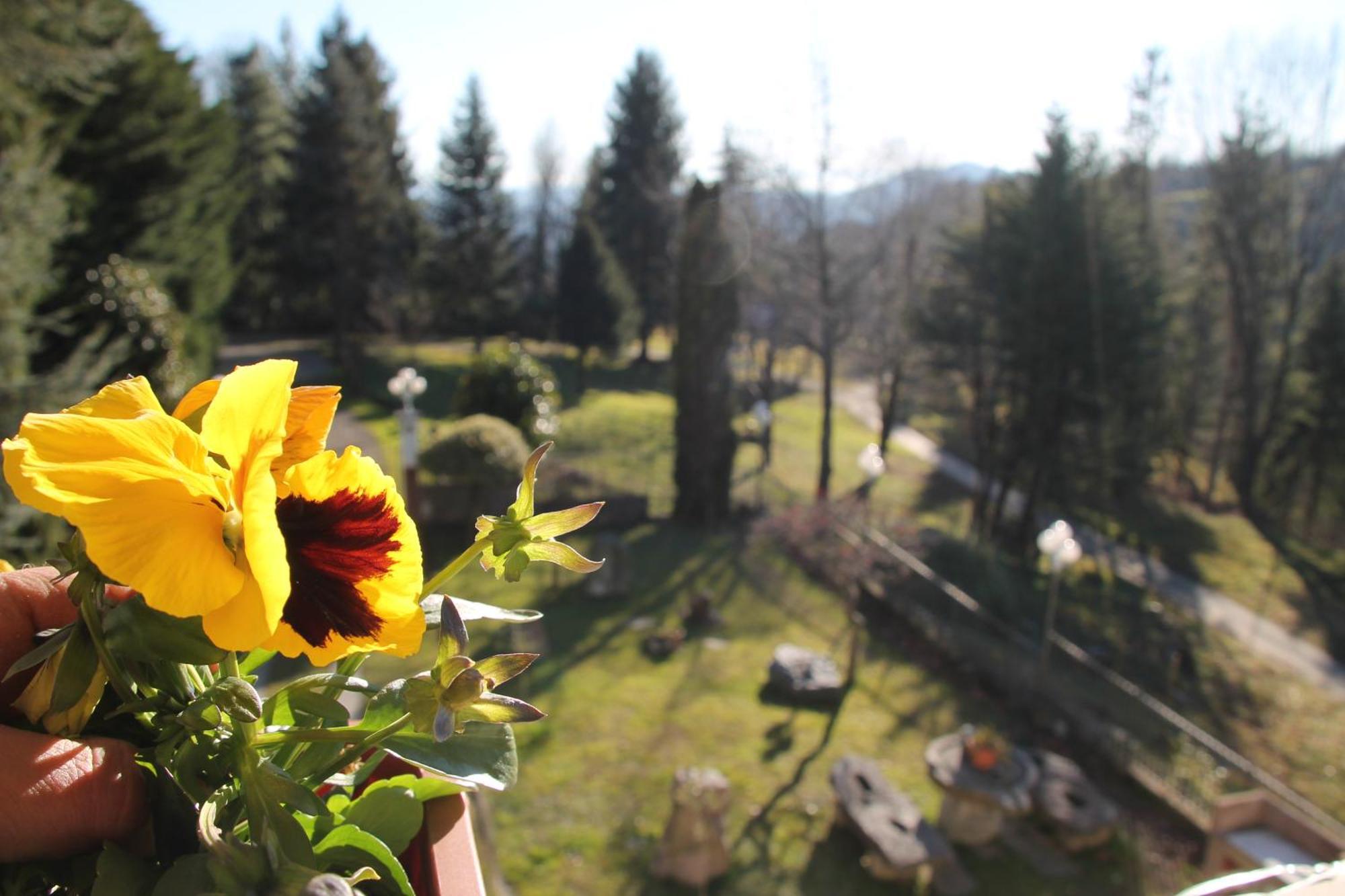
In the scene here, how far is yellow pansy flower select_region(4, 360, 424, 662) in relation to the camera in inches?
20.4

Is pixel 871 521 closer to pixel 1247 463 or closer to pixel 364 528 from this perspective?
pixel 1247 463

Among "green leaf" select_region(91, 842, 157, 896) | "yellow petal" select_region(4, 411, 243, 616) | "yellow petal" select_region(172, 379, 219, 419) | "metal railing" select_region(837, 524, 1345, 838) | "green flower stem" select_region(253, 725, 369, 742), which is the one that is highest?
"yellow petal" select_region(172, 379, 219, 419)

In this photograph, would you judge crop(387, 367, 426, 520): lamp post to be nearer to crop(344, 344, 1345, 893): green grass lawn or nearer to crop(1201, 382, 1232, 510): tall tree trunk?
crop(344, 344, 1345, 893): green grass lawn

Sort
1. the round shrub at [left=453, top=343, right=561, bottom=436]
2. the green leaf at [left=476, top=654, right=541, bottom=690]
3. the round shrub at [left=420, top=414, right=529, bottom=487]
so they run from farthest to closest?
the round shrub at [left=453, top=343, right=561, bottom=436] → the round shrub at [left=420, top=414, right=529, bottom=487] → the green leaf at [left=476, top=654, right=541, bottom=690]

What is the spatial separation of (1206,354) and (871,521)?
1223 cm

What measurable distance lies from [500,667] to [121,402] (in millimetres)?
329

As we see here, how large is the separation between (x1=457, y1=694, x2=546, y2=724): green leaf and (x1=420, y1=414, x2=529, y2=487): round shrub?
11858mm

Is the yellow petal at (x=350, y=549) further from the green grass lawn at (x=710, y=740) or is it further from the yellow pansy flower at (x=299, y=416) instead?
the green grass lawn at (x=710, y=740)

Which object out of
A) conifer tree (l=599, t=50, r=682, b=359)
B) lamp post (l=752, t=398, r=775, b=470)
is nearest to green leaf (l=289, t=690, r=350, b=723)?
lamp post (l=752, t=398, r=775, b=470)

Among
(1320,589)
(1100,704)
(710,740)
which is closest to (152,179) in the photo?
(710,740)

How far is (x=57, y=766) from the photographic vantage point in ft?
1.87

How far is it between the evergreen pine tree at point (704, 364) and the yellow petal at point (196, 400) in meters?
13.3

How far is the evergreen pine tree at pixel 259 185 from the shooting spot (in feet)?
84.3

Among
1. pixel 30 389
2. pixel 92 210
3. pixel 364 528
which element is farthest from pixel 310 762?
pixel 92 210
